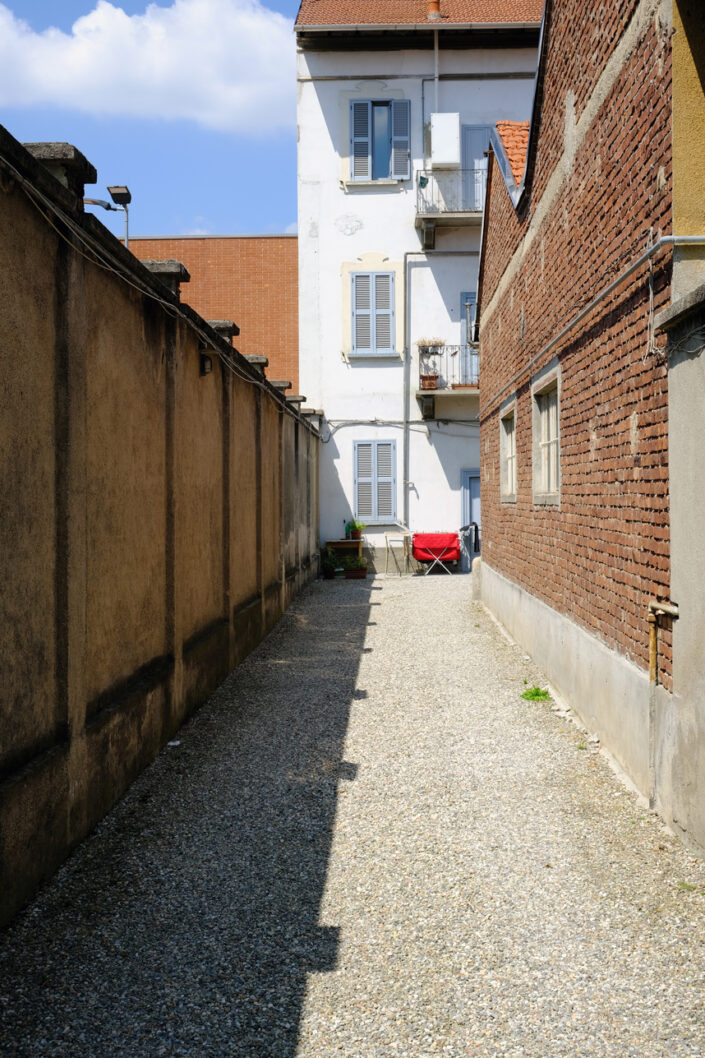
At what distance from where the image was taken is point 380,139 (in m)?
20.1

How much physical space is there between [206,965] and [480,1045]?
39.4 inches

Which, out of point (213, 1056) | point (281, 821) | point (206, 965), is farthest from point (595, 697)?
point (213, 1056)

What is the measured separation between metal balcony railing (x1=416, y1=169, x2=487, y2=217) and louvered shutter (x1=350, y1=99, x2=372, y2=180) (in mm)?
1151

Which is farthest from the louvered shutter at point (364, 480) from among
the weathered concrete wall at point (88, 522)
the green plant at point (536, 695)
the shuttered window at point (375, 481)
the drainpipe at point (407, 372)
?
the green plant at point (536, 695)

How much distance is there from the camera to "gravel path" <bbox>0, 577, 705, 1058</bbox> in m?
2.94

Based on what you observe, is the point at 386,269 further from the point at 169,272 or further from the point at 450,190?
the point at 169,272

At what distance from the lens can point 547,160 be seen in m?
8.07

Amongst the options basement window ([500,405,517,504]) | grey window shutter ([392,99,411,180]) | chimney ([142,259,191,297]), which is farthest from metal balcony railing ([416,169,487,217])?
chimney ([142,259,191,297])

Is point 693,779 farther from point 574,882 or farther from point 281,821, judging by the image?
point 281,821

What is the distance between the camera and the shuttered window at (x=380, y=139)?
20047 mm

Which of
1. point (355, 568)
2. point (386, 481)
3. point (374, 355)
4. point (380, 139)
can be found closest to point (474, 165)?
point (380, 139)

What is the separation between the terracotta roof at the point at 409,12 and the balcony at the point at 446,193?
297cm

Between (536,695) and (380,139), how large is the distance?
15.6 m

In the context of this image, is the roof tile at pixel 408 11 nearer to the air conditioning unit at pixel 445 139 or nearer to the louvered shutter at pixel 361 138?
the louvered shutter at pixel 361 138
